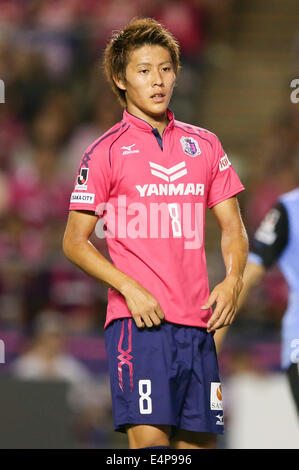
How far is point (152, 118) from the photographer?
12.0 feet

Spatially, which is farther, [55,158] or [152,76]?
[55,158]

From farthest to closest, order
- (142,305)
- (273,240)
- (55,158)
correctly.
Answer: (55,158) → (273,240) → (142,305)

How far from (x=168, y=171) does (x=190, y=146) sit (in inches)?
6.7

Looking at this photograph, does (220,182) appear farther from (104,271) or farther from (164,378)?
(164,378)

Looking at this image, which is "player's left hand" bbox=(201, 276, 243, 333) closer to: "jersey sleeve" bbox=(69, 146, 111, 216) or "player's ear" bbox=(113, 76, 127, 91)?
"jersey sleeve" bbox=(69, 146, 111, 216)

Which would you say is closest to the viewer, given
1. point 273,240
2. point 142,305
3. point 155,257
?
point 142,305

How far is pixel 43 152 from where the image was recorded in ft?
28.5

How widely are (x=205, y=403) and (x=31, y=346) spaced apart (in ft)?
14.2

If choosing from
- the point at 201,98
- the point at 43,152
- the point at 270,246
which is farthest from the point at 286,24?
the point at 270,246

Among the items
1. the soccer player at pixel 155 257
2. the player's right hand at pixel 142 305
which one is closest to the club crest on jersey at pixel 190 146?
the soccer player at pixel 155 257

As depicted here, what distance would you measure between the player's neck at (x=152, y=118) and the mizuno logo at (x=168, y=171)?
180mm

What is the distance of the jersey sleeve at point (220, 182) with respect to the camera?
3660 mm

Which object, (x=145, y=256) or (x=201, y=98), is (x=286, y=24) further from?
(x=145, y=256)

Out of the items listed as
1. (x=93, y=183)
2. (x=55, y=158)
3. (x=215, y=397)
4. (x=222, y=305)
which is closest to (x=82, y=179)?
(x=93, y=183)
